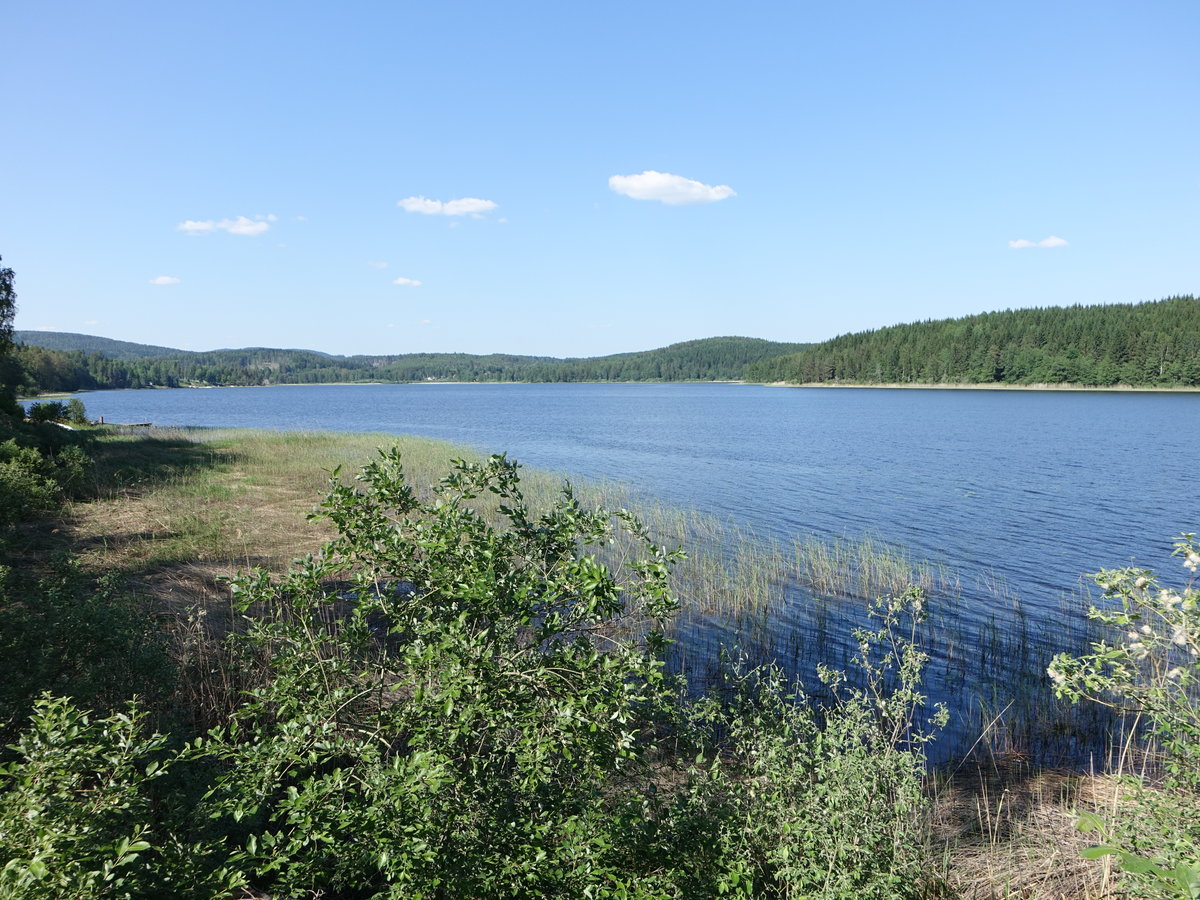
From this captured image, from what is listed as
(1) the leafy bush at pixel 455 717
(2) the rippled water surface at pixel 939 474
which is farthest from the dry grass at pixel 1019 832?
(2) the rippled water surface at pixel 939 474

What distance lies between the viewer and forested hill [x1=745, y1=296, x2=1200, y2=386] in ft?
386

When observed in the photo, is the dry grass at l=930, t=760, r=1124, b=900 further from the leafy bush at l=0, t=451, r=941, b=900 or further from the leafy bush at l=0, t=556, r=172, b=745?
the leafy bush at l=0, t=556, r=172, b=745

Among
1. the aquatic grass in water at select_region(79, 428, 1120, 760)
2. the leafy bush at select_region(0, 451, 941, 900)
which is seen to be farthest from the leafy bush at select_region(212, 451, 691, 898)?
the aquatic grass in water at select_region(79, 428, 1120, 760)

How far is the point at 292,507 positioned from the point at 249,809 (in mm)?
18978

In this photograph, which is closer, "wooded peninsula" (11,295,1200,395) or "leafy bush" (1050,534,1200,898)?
"leafy bush" (1050,534,1200,898)

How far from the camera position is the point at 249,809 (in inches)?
168

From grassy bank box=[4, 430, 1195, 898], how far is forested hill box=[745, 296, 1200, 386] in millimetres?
132022

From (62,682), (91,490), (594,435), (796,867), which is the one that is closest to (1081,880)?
(796,867)

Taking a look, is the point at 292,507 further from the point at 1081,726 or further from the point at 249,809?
the point at 1081,726

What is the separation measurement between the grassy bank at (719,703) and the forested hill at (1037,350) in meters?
132

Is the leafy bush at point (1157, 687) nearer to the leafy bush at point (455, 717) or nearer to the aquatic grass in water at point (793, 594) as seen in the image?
the leafy bush at point (455, 717)

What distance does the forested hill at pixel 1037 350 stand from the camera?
118 m

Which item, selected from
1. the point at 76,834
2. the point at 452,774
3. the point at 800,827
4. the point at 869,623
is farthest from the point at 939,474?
the point at 76,834

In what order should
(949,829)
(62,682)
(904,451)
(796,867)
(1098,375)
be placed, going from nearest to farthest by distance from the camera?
(796,867), (62,682), (949,829), (904,451), (1098,375)
